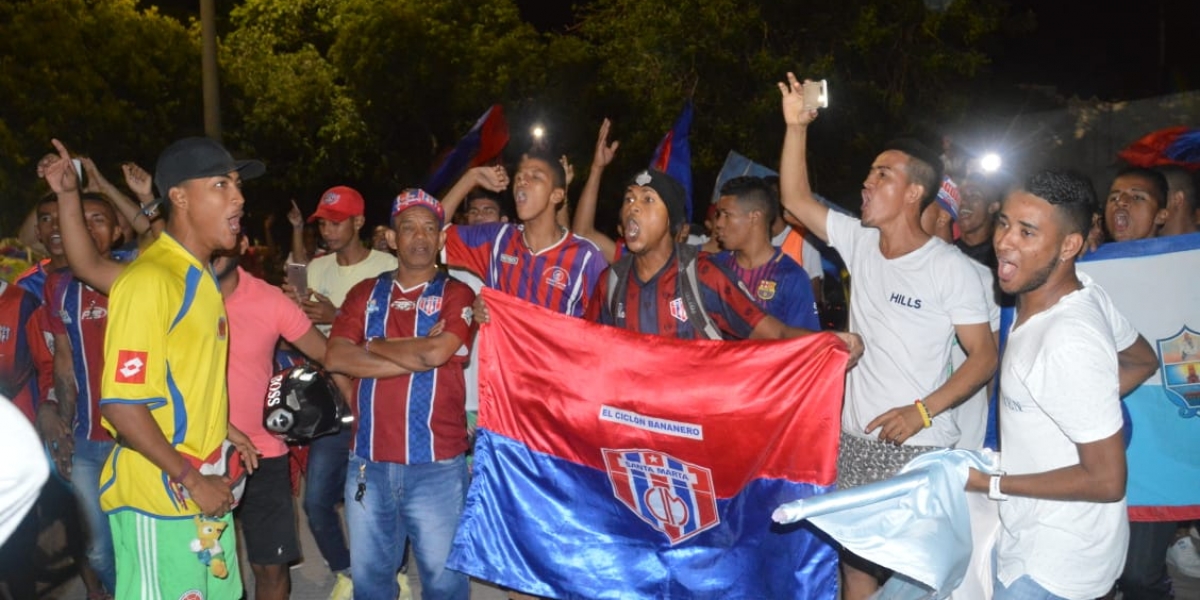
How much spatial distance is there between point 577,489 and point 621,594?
1.73 feet

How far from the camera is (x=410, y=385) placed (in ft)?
15.8

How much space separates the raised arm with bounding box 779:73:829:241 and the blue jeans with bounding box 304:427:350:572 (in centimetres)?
277

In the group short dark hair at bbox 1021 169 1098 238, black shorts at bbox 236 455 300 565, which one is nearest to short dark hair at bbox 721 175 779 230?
short dark hair at bbox 1021 169 1098 238

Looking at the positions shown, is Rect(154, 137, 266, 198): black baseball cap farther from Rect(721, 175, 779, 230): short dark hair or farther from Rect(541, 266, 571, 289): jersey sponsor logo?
Rect(721, 175, 779, 230): short dark hair

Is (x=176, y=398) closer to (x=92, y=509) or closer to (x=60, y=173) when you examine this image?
(x=60, y=173)

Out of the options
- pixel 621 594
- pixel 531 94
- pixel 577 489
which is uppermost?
pixel 531 94

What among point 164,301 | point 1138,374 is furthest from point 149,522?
point 1138,374

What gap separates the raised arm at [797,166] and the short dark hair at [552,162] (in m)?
1.33

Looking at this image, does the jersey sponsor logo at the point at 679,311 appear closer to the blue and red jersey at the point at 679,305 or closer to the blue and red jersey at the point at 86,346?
the blue and red jersey at the point at 679,305

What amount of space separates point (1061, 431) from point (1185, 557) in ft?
13.8

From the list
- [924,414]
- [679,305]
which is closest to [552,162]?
[679,305]

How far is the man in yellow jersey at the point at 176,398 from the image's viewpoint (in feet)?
11.7

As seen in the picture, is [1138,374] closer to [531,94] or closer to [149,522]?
[149,522]

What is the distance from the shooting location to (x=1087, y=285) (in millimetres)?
3541
